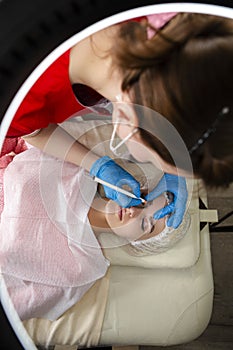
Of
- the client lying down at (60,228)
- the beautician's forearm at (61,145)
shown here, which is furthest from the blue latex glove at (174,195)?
the beautician's forearm at (61,145)

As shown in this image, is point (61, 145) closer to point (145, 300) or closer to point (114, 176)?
point (114, 176)

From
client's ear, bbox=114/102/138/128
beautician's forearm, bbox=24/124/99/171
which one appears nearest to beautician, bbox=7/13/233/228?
client's ear, bbox=114/102/138/128

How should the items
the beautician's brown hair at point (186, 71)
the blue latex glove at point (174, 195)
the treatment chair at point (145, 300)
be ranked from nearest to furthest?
1. the beautician's brown hair at point (186, 71)
2. the blue latex glove at point (174, 195)
3. the treatment chair at point (145, 300)

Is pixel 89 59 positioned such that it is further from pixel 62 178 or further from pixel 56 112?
pixel 62 178

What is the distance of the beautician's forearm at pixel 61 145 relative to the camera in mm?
928

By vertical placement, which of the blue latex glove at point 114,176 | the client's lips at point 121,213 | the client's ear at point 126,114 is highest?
the client's ear at point 126,114

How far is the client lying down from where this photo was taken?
0.95 meters

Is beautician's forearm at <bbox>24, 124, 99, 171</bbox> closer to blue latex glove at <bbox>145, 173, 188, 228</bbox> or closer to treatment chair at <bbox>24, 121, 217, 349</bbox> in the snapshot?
treatment chair at <bbox>24, 121, 217, 349</bbox>

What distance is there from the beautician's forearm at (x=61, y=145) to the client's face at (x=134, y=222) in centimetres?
12

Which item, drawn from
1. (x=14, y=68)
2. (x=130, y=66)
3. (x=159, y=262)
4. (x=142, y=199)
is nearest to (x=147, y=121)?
(x=130, y=66)

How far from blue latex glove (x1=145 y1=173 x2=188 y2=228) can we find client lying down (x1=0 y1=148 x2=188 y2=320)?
0.05 feet

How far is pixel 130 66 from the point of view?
0.66 meters

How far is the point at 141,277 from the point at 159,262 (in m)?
0.06

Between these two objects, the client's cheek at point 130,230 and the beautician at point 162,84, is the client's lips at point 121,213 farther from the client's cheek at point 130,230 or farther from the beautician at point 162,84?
the beautician at point 162,84
